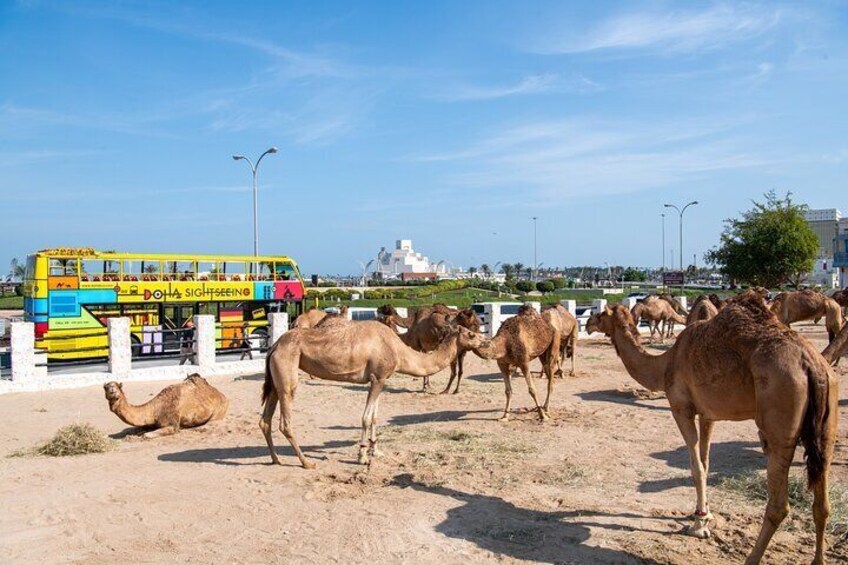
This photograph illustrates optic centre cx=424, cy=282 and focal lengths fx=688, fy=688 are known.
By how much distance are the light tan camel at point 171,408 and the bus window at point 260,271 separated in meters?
12.7

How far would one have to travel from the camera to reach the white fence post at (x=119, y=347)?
16.6m

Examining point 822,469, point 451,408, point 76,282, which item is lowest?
point 451,408

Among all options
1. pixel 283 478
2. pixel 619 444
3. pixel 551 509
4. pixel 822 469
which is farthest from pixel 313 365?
pixel 822 469

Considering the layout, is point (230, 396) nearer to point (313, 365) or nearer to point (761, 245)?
point (313, 365)

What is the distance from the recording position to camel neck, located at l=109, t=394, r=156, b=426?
1037 cm

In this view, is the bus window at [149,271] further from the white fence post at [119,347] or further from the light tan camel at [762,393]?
the light tan camel at [762,393]

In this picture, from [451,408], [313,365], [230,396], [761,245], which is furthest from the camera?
[761,245]

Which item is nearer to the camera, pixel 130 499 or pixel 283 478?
pixel 130 499

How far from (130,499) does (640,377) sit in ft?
18.6

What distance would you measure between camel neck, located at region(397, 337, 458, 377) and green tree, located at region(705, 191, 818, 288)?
1934 inches

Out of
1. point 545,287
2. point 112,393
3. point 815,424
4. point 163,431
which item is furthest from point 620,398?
point 545,287

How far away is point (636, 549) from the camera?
591 cm

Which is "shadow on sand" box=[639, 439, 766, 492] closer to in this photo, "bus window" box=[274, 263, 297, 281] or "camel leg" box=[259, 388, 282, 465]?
"camel leg" box=[259, 388, 282, 465]

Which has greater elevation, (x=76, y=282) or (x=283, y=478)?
(x=76, y=282)
